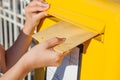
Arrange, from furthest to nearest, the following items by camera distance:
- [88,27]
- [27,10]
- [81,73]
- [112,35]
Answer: [27,10] → [81,73] → [88,27] → [112,35]

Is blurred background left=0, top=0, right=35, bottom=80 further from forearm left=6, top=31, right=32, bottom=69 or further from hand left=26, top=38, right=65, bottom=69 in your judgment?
hand left=26, top=38, right=65, bottom=69

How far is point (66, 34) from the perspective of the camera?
1.52 meters

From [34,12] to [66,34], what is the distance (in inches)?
12.9

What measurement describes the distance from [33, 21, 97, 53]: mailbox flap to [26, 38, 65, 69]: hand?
0.03m

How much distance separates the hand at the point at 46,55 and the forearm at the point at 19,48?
377mm

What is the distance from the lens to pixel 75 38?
4.82ft

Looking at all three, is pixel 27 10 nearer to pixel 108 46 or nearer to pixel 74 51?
pixel 74 51

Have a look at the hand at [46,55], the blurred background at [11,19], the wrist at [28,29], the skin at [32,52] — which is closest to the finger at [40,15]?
the skin at [32,52]

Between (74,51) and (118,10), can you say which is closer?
(118,10)

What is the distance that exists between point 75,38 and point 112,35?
0.58 ft

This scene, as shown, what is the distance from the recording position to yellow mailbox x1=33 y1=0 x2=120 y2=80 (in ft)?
4.46

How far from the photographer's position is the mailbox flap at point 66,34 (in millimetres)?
1433

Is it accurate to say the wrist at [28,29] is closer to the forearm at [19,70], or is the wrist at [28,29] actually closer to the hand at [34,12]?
the hand at [34,12]

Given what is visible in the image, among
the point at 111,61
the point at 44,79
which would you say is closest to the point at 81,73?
the point at 111,61
